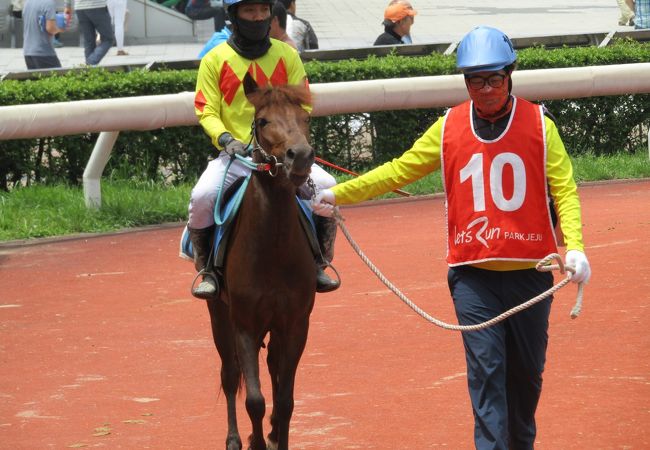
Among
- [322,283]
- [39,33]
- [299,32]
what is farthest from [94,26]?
[322,283]

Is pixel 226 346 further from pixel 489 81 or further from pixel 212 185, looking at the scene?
pixel 489 81

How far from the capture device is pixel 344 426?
277 inches

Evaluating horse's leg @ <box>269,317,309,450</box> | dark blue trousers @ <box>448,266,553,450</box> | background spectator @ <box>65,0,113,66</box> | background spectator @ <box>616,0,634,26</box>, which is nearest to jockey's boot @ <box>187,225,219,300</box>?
horse's leg @ <box>269,317,309,450</box>

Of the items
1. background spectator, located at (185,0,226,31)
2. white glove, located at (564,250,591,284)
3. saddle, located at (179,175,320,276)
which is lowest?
background spectator, located at (185,0,226,31)

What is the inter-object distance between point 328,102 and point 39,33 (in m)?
7.20

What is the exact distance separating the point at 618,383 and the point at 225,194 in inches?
98.8

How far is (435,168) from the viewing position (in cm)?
572

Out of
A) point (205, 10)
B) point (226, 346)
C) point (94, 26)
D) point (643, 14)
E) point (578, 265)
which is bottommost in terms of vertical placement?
point (205, 10)

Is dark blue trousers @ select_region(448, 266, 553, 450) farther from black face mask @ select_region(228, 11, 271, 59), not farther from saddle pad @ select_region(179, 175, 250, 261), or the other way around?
black face mask @ select_region(228, 11, 271, 59)

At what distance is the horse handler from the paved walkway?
1778 centimetres

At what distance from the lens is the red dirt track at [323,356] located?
6.98 metres

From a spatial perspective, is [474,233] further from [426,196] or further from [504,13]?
[504,13]

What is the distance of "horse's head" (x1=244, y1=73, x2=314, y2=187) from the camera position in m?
5.76

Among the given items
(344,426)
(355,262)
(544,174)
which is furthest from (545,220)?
(355,262)
